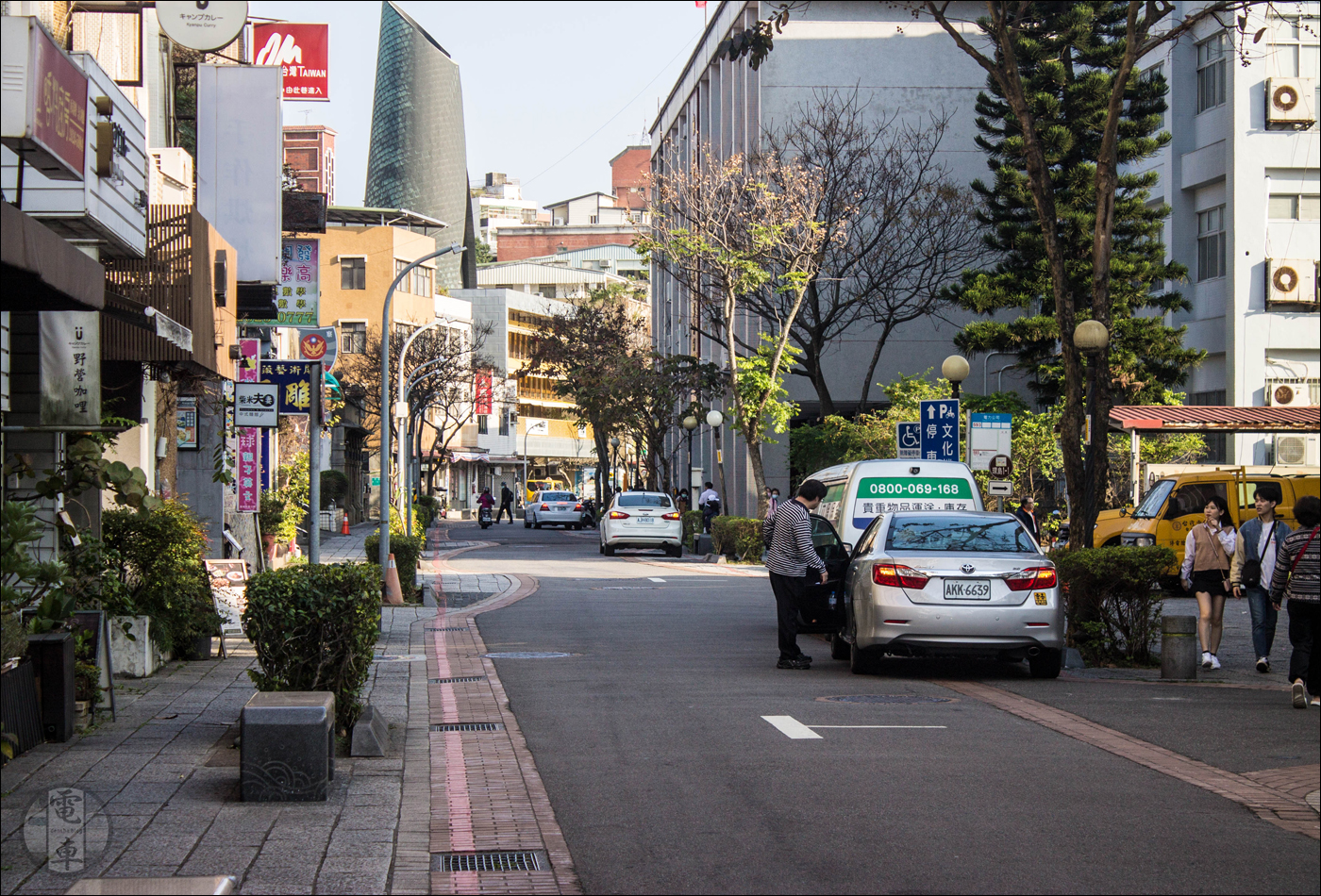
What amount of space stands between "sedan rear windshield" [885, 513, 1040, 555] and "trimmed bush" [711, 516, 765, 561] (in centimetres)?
1955

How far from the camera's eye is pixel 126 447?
1830 centimetres

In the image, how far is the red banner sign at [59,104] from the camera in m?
9.22

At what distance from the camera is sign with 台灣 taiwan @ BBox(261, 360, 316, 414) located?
15.3 meters

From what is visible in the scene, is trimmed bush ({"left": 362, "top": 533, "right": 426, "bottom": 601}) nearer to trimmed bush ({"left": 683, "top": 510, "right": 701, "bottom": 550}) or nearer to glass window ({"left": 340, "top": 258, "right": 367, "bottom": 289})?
trimmed bush ({"left": 683, "top": 510, "right": 701, "bottom": 550})

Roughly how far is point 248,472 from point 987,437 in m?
12.2

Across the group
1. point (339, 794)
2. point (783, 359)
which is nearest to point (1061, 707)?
point (339, 794)

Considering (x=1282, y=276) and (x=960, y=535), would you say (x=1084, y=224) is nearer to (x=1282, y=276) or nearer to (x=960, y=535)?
(x=1282, y=276)

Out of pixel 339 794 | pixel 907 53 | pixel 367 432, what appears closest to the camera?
pixel 339 794

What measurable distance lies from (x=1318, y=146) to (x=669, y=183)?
15283 millimetres

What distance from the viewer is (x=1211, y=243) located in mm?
37031

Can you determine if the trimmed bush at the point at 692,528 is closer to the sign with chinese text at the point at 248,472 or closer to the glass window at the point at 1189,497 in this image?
the glass window at the point at 1189,497

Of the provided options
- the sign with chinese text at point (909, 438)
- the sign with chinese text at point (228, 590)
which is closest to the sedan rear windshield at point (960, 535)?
the sign with chinese text at point (228, 590)

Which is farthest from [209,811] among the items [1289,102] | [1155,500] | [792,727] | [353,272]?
[353,272]

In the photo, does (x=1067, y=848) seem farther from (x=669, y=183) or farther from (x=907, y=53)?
(x=907, y=53)
